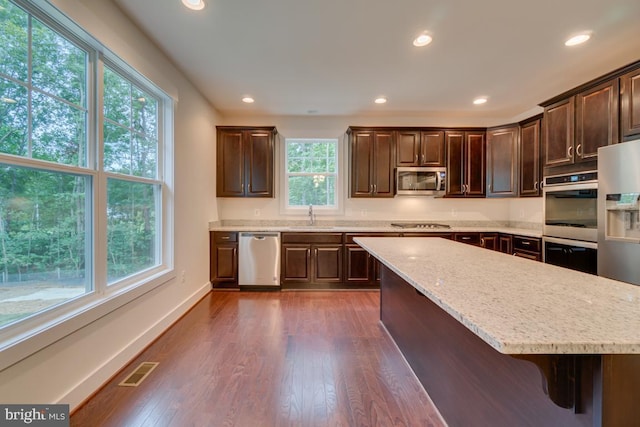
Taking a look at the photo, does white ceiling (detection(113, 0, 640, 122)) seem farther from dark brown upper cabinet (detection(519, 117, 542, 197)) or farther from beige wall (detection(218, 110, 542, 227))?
beige wall (detection(218, 110, 542, 227))

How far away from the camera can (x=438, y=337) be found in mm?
1595

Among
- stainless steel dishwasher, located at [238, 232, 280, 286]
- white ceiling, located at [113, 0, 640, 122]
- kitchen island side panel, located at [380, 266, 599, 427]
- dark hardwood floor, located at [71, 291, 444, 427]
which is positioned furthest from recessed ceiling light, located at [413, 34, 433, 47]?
stainless steel dishwasher, located at [238, 232, 280, 286]

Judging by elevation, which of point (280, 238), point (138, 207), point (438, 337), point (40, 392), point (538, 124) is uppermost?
point (538, 124)

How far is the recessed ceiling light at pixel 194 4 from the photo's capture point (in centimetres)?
191

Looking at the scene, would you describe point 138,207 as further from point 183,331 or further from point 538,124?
point 538,124

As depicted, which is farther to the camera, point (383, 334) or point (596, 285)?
point (383, 334)

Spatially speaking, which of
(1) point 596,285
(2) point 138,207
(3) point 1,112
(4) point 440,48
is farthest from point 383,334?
(3) point 1,112

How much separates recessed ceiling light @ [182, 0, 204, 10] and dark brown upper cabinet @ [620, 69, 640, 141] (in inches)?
137

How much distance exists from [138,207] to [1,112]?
3.91 feet

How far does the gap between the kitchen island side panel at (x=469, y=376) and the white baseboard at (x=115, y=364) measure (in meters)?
2.17

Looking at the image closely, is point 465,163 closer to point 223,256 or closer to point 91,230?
point 223,256

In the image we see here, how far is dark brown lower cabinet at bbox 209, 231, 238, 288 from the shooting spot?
12.8ft

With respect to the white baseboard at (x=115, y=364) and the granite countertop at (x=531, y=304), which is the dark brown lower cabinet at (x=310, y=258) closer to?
the white baseboard at (x=115, y=364)

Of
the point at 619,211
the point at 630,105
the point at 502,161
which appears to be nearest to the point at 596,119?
the point at 630,105
